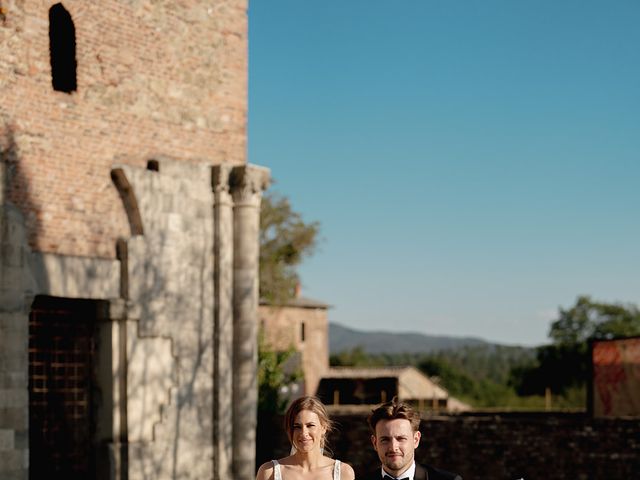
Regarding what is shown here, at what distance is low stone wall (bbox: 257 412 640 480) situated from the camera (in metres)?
15.2

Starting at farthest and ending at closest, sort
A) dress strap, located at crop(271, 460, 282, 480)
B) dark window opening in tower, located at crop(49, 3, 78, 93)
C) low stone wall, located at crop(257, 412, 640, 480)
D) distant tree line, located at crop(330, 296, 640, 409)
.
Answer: distant tree line, located at crop(330, 296, 640, 409)
low stone wall, located at crop(257, 412, 640, 480)
dark window opening in tower, located at crop(49, 3, 78, 93)
dress strap, located at crop(271, 460, 282, 480)

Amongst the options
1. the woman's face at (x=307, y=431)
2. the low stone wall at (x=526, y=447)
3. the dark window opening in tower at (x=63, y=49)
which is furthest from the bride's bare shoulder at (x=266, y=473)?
the low stone wall at (x=526, y=447)

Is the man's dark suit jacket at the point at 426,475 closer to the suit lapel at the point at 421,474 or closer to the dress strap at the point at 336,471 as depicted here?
the suit lapel at the point at 421,474

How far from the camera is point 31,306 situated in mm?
12172

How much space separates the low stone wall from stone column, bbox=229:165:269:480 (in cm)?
414

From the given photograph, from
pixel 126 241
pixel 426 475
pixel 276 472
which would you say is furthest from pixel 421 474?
pixel 126 241

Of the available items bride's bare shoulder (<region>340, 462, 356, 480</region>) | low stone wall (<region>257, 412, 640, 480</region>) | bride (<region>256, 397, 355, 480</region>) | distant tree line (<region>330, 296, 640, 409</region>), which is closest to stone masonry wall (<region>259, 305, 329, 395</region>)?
distant tree line (<region>330, 296, 640, 409</region>)

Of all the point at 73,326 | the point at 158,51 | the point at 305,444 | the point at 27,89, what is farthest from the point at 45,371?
the point at 305,444

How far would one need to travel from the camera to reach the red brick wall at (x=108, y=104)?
11750mm

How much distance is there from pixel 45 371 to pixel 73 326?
649 mm

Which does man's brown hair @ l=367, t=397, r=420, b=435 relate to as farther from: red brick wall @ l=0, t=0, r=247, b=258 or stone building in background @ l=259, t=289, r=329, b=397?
stone building in background @ l=259, t=289, r=329, b=397

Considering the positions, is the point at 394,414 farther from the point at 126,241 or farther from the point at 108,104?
the point at 108,104

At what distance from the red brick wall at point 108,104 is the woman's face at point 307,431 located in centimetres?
704

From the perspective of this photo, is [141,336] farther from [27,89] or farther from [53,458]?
[27,89]
